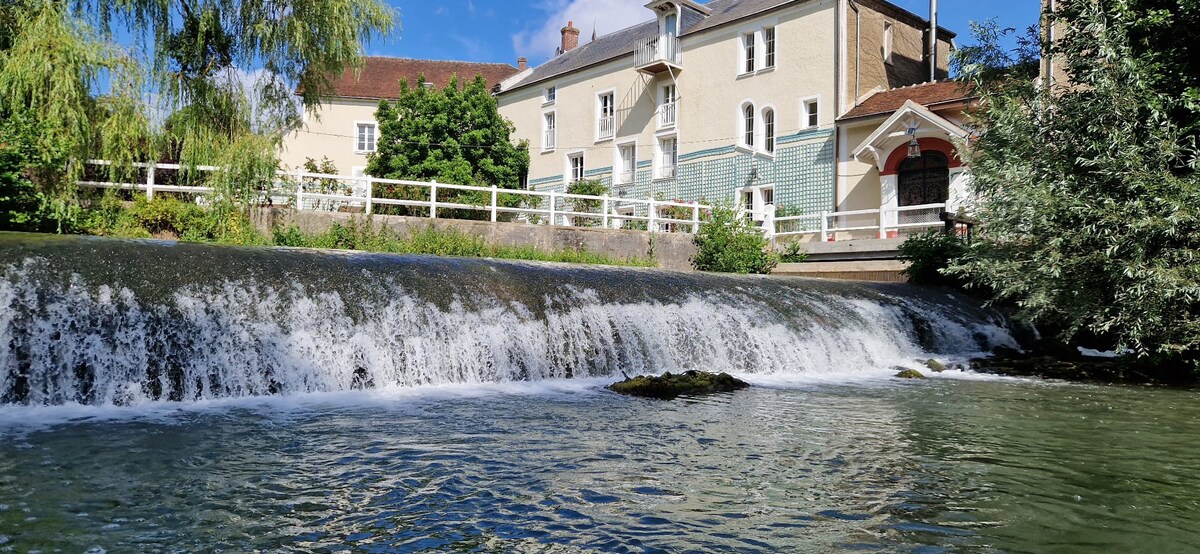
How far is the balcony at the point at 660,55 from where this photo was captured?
33344 millimetres

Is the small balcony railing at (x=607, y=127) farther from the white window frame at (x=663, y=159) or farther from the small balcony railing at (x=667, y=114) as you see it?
the small balcony railing at (x=667, y=114)

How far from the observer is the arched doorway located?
26.5 metres

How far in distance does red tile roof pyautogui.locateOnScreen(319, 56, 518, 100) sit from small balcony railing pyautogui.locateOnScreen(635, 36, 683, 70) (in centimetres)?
1432

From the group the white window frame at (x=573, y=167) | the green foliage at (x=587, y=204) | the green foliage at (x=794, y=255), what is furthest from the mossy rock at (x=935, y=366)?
the white window frame at (x=573, y=167)

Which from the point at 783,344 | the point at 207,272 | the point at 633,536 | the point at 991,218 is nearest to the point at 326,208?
the point at 207,272

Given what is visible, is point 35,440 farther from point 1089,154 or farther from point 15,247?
point 1089,154

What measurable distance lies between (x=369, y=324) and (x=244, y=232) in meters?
7.31

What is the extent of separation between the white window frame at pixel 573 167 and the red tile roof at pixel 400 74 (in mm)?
10544

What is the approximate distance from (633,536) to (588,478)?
1.34 meters

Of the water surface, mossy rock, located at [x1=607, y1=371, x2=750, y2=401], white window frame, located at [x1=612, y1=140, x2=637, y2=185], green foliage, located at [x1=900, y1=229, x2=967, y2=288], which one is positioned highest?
white window frame, located at [x1=612, y1=140, x2=637, y2=185]

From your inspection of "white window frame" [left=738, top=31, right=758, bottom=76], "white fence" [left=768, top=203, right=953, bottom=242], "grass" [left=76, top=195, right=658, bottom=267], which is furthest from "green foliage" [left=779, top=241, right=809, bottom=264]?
"white window frame" [left=738, top=31, right=758, bottom=76]

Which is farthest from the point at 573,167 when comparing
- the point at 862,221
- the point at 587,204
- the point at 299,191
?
the point at 299,191

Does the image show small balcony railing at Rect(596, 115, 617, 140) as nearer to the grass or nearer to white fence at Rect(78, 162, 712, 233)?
white fence at Rect(78, 162, 712, 233)

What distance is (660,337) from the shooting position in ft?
45.4
